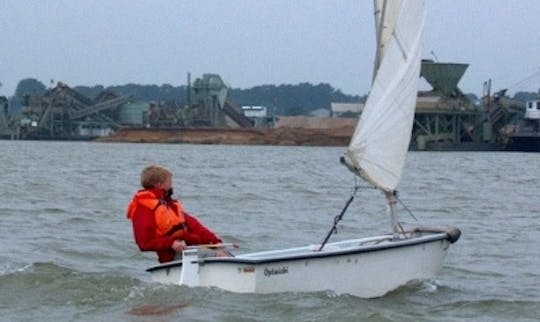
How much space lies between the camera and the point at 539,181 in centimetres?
4759

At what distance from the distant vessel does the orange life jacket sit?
88713 millimetres

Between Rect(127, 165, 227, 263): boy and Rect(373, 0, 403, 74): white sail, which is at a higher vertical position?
Rect(373, 0, 403, 74): white sail

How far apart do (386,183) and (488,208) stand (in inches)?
651

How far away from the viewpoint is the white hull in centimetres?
1323

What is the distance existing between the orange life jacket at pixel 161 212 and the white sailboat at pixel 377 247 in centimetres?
→ 29

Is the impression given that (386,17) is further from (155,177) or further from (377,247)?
(155,177)

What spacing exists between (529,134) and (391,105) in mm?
88388

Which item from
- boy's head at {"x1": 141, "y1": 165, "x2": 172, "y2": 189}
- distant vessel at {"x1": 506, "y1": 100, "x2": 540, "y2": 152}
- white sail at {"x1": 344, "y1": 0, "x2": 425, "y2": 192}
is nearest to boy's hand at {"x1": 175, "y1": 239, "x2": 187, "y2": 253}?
boy's head at {"x1": 141, "y1": 165, "x2": 172, "y2": 189}

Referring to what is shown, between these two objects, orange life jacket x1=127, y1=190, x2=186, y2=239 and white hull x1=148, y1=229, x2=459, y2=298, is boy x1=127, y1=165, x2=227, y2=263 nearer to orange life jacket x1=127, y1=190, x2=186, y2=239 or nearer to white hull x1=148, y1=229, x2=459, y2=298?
orange life jacket x1=127, y1=190, x2=186, y2=239

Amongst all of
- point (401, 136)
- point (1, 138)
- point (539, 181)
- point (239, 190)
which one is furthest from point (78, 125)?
point (401, 136)

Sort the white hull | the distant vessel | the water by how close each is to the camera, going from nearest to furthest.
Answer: the white hull
the water
the distant vessel

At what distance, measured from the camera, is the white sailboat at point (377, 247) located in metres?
13.3

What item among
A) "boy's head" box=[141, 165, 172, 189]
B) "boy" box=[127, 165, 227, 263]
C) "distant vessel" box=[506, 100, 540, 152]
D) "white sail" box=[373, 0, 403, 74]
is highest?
"white sail" box=[373, 0, 403, 74]

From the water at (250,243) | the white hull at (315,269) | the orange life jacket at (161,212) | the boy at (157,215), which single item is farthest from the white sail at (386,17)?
the orange life jacket at (161,212)
